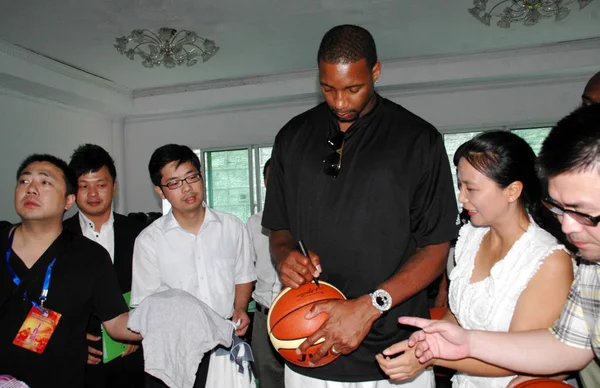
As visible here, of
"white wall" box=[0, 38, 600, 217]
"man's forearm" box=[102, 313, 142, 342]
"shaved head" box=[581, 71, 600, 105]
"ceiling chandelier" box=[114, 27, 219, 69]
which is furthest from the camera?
"white wall" box=[0, 38, 600, 217]

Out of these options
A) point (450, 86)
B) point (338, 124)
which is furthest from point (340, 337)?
point (450, 86)

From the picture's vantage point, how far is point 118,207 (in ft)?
32.4

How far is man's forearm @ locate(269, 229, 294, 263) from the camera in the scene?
185 centimetres

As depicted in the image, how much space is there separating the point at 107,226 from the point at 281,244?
1810 millimetres

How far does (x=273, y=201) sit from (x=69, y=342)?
1.21m

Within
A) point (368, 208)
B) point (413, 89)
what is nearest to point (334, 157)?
point (368, 208)

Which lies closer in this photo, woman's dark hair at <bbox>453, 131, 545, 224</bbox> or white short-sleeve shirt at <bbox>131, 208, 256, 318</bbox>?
woman's dark hair at <bbox>453, 131, 545, 224</bbox>

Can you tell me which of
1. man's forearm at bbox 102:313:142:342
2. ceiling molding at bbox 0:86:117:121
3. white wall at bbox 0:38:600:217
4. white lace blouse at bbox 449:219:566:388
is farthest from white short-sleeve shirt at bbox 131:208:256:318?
ceiling molding at bbox 0:86:117:121

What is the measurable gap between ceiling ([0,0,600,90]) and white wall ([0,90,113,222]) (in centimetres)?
112

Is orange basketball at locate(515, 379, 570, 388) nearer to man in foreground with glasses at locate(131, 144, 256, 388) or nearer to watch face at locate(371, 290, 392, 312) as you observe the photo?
watch face at locate(371, 290, 392, 312)

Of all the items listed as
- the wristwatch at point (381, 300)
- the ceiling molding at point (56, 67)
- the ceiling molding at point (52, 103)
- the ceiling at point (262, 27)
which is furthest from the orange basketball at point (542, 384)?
the ceiling molding at point (52, 103)

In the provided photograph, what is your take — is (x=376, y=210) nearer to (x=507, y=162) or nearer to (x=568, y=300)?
(x=507, y=162)

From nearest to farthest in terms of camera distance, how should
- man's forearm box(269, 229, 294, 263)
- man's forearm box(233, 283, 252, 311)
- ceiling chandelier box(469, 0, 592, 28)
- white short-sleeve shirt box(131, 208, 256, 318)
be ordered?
man's forearm box(269, 229, 294, 263) → white short-sleeve shirt box(131, 208, 256, 318) → man's forearm box(233, 283, 252, 311) → ceiling chandelier box(469, 0, 592, 28)

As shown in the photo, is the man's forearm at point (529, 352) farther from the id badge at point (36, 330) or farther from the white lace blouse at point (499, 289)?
the id badge at point (36, 330)
